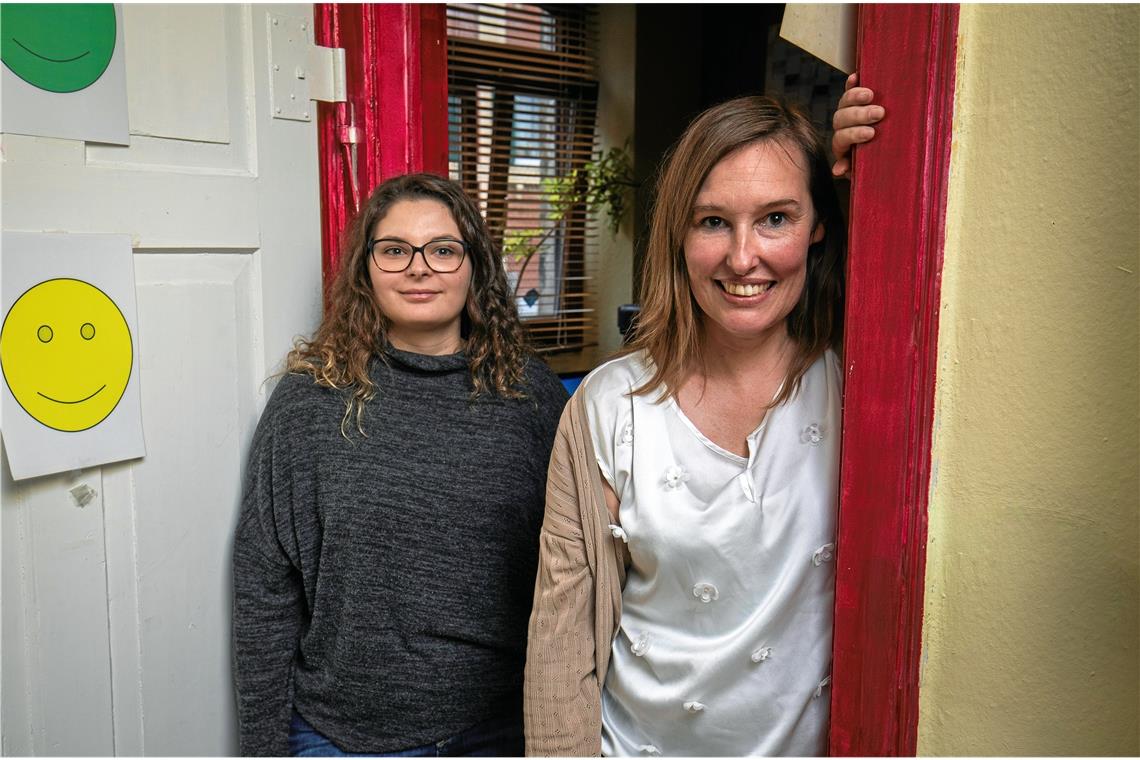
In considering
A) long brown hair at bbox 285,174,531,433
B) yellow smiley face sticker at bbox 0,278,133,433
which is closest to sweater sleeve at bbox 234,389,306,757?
long brown hair at bbox 285,174,531,433

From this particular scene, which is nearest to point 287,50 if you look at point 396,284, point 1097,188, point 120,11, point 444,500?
point 120,11

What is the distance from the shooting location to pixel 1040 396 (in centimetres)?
86

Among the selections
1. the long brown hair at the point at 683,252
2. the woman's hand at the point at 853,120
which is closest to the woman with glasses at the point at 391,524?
the long brown hair at the point at 683,252

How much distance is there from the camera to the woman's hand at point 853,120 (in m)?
0.95

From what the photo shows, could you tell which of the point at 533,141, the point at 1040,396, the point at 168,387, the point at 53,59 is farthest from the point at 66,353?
the point at 533,141

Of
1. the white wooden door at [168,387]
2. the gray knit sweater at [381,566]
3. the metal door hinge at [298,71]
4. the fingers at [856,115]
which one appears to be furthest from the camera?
the metal door hinge at [298,71]

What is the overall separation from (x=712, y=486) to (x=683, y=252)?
29 centimetres

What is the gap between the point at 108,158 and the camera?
134cm

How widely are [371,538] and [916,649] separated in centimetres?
86

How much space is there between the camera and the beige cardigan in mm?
1160

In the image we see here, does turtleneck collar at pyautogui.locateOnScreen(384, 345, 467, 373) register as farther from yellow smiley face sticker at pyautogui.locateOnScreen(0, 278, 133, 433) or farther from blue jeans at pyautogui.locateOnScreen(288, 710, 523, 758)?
blue jeans at pyautogui.locateOnScreen(288, 710, 523, 758)

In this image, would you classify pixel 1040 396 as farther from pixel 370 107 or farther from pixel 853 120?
pixel 370 107

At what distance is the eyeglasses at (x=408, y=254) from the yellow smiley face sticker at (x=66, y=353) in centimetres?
41

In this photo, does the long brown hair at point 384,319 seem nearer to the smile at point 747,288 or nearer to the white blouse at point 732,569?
the white blouse at point 732,569
